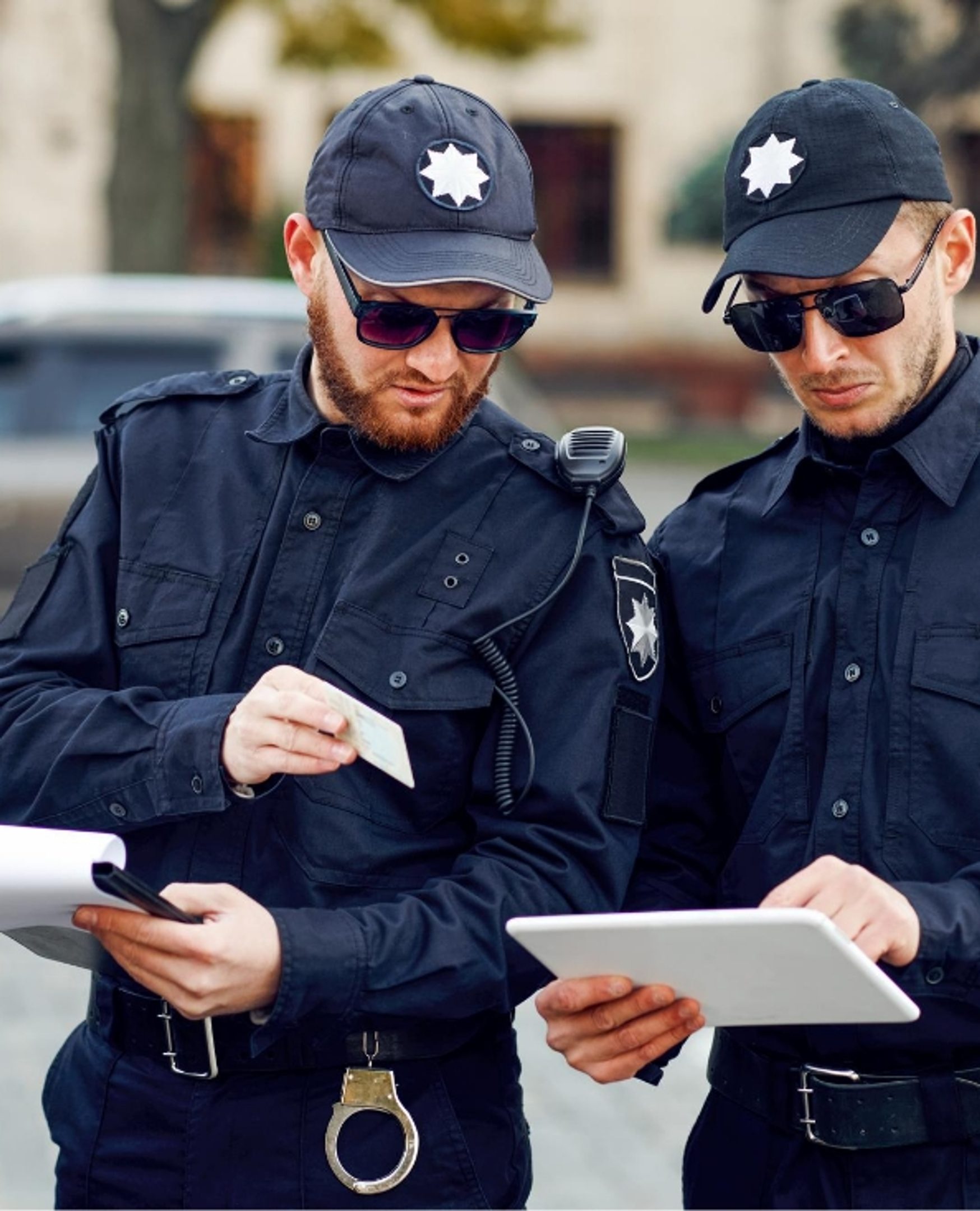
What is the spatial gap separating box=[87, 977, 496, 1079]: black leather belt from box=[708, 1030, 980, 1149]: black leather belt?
1.45ft

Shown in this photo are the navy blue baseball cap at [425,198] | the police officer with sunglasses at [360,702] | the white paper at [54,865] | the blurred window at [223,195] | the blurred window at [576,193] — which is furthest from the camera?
the blurred window at [576,193]

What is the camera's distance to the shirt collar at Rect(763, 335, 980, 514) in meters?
2.86

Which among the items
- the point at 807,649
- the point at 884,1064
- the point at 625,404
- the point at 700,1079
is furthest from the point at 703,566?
the point at 625,404

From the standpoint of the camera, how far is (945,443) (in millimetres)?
2891

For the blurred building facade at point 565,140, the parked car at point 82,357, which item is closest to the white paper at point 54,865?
the parked car at point 82,357

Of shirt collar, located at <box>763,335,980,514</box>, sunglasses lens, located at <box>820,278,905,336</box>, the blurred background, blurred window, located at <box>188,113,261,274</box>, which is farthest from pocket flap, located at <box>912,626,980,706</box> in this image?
blurred window, located at <box>188,113,261,274</box>

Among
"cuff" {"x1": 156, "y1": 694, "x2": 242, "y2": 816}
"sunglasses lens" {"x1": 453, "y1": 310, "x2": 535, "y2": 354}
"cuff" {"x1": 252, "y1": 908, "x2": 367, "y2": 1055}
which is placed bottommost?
"cuff" {"x1": 252, "y1": 908, "x2": 367, "y2": 1055}

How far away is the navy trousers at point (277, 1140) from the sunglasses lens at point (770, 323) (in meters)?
1.03

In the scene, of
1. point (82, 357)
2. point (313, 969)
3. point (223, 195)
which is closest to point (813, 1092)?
point (313, 969)

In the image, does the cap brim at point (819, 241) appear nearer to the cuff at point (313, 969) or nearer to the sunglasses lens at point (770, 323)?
the sunglasses lens at point (770, 323)

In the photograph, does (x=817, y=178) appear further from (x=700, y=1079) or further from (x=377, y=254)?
(x=700, y=1079)

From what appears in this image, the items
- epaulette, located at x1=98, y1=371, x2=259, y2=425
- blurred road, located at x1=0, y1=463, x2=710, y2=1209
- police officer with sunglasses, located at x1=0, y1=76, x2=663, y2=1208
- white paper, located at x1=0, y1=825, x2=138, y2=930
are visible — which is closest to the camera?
white paper, located at x1=0, y1=825, x2=138, y2=930

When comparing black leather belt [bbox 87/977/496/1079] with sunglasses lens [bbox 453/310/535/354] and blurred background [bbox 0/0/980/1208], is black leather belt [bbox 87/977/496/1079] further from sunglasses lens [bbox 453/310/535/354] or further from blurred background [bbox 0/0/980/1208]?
blurred background [bbox 0/0/980/1208]

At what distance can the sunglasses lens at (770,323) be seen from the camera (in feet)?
9.51
